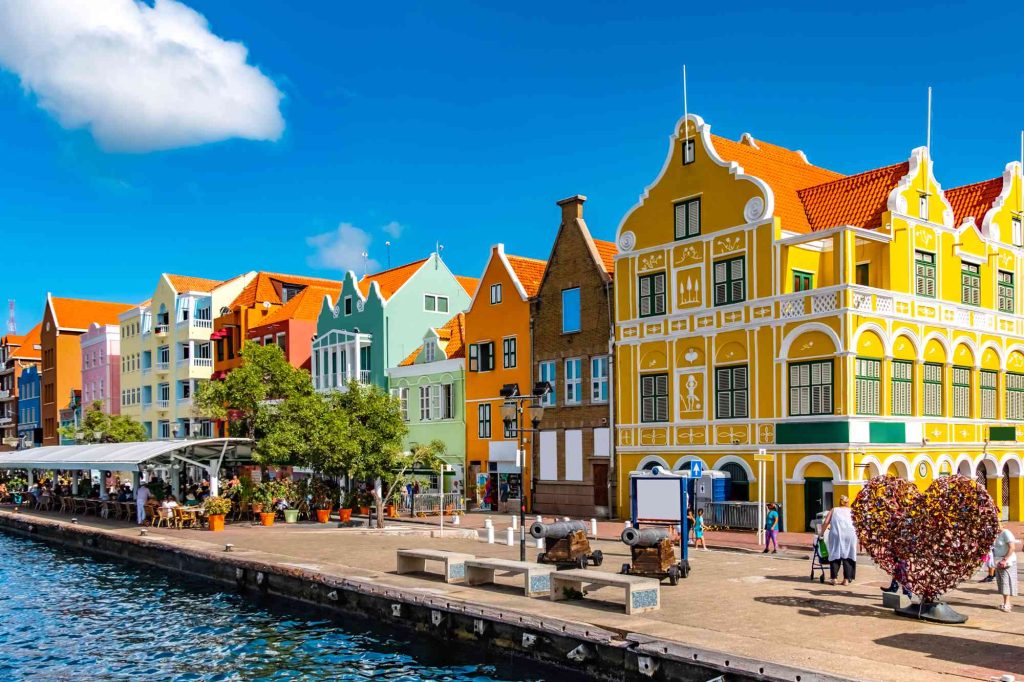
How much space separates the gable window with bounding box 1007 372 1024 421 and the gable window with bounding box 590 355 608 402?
16.0m

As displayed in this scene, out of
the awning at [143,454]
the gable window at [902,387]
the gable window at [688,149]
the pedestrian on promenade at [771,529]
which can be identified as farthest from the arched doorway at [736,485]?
the awning at [143,454]

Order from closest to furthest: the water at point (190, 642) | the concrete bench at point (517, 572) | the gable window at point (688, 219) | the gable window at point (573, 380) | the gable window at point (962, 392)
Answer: the water at point (190, 642)
the concrete bench at point (517, 572)
the gable window at point (962, 392)
the gable window at point (688, 219)
the gable window at point (573, 380)

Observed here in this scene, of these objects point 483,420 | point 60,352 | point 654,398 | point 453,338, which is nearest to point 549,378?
point 483,420

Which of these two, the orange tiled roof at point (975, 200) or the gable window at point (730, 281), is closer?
the gable window at point (730, 281)

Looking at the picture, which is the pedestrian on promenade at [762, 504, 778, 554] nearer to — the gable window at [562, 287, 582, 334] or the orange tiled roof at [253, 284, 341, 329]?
the gable window at [562, 287, 582, 334]

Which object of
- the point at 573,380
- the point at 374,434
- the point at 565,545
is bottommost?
the point at 565,545

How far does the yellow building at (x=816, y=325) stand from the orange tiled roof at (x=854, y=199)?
0.07m

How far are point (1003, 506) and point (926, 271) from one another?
396 inches

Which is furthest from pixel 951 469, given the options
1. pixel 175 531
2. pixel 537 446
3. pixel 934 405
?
pixel 175 531

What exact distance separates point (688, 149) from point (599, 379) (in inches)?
412

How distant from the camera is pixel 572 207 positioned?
45.9 m

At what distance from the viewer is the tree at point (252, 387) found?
49.9 m

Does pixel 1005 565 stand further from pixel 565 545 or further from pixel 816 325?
pixel 816 325

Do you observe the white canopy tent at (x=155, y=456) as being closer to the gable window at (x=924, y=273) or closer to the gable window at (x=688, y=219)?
the gable window at (x=688, y=219)
